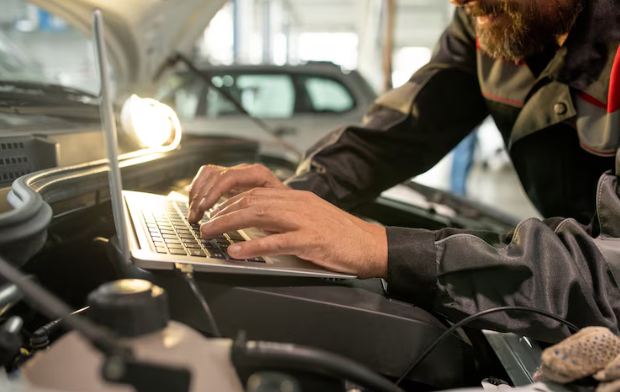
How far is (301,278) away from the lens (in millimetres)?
642

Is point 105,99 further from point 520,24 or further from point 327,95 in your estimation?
point 327,95

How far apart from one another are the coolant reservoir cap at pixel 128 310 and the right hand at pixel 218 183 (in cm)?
43

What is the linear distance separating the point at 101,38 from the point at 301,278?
36cm

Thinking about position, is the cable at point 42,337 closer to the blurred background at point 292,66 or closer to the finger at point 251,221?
the finger at point 251,221

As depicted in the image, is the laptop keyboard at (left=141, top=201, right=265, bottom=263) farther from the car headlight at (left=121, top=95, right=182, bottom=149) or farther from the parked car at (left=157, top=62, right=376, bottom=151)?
the parked car at (left=157, top=62, right=376, bottom=151)

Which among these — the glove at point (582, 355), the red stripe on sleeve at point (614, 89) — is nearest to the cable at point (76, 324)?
the glove at point (582, 355)

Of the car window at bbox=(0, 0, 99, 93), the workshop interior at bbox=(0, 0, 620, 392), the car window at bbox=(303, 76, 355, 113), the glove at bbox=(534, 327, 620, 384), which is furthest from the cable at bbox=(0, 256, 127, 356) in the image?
the car window at bbox=(0, 0, 99, 93)

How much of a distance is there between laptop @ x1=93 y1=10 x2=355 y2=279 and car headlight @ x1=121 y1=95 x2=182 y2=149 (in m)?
0.20

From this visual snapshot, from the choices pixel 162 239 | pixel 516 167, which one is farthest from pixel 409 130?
pixel 162 239

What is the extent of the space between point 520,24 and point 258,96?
10.8 ft

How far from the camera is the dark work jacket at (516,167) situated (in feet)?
2.20

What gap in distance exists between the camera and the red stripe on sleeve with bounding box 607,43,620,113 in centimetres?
86

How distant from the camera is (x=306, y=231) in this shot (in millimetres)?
667

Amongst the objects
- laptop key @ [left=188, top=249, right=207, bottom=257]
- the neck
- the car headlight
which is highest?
the neck
